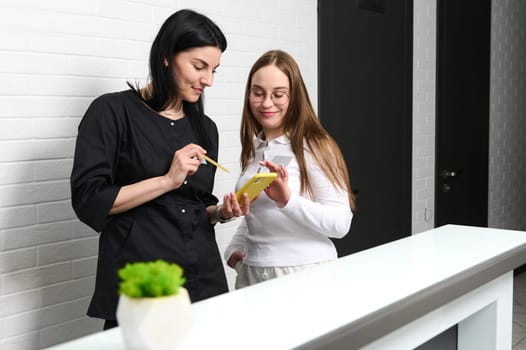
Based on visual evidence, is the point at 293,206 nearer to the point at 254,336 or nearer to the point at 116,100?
the point at 116,100

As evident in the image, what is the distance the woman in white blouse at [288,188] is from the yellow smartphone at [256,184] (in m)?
0.07

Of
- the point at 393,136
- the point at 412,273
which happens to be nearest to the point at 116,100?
the point at 412,273

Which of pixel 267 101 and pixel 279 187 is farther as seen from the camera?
pixel 267 101

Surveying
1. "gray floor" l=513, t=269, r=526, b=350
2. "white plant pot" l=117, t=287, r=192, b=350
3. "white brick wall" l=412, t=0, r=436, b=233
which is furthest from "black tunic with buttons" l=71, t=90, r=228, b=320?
"white brick wall" l=412, t=0, r=436, b=233

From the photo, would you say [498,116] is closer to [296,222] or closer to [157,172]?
[296,222]

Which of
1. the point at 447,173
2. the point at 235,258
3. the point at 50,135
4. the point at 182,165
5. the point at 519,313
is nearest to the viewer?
the point at 182,165

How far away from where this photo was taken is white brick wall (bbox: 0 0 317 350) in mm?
2305

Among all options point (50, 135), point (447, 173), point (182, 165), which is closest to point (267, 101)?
point (182, 165)

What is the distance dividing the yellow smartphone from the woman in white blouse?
0.07 meters

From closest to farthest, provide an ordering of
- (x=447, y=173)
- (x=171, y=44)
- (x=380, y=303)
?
(x=380, y=303)
(x=171, y=44)
(x=447, y=173)

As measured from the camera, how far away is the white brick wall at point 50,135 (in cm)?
230

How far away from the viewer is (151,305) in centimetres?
92

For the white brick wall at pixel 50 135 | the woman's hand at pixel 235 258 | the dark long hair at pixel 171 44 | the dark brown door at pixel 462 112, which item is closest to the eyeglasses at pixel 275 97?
the dark long hair at pixel 171 44

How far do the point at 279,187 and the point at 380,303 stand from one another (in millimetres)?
681
